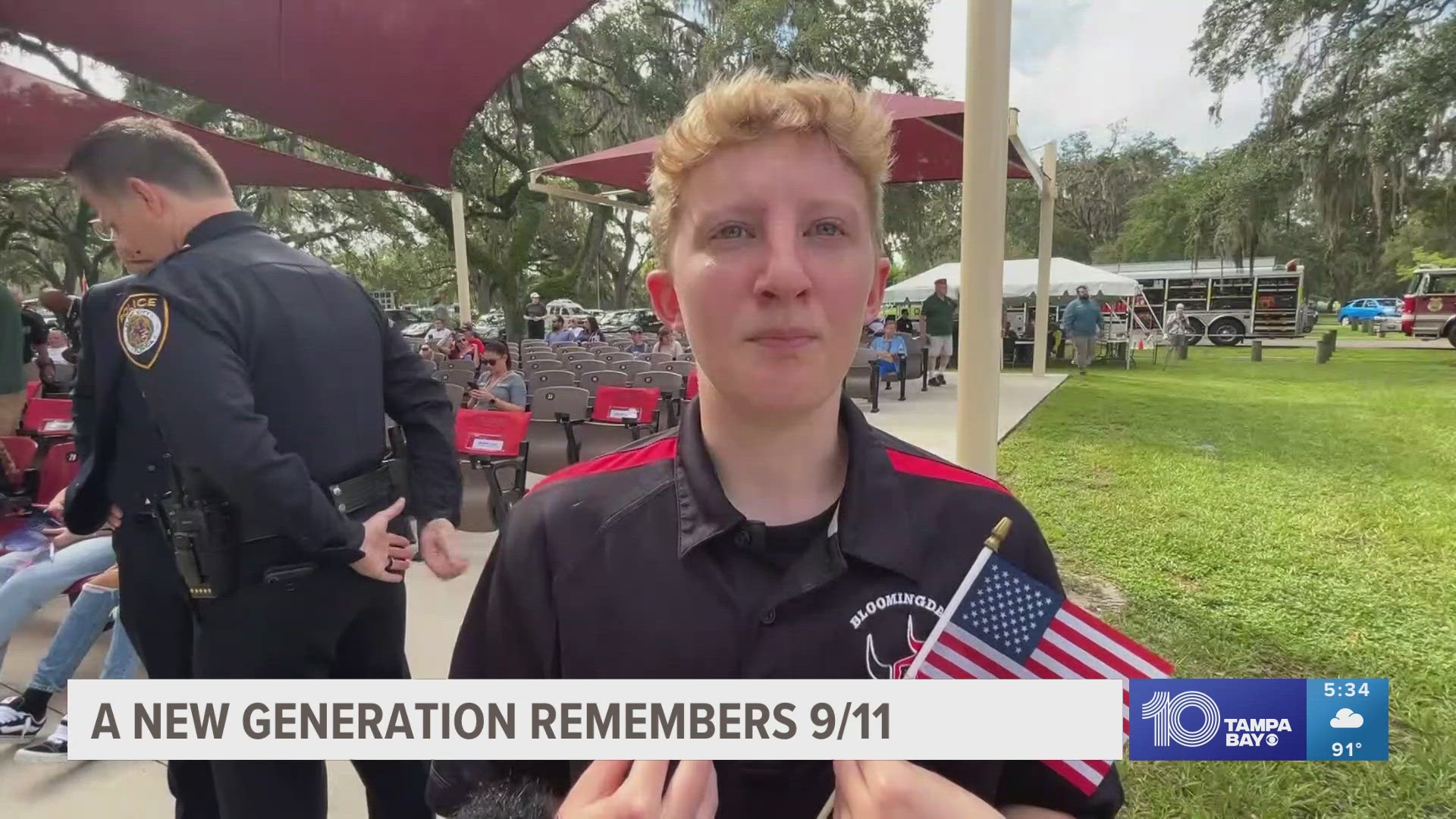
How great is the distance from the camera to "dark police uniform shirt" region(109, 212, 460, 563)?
1523 millimetres

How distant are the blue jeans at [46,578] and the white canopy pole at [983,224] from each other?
134 inches

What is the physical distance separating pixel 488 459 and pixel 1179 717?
13.3 ft

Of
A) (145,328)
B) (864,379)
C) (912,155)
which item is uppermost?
(912,155)

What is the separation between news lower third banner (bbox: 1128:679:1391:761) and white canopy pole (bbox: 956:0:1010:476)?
1167 millimetres

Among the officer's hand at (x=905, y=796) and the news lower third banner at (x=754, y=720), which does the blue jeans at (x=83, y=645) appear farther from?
the officer's hand at (x=905, y=796)

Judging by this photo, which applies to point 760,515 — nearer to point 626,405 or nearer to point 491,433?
point 491,433

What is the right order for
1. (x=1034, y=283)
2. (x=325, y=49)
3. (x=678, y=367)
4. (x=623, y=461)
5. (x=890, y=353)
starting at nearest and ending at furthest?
(x=623, y=461), (x=325, y=49), (x=678, y=367), (x=890, y=353), (x=1034, y=283)

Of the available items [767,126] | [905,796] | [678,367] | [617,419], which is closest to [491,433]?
[617,419]

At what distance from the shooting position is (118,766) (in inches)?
104

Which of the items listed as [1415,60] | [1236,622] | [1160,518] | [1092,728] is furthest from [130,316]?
[1415,60]

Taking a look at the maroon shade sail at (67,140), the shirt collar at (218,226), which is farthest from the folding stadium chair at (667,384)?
the shirt collar at (218,226)

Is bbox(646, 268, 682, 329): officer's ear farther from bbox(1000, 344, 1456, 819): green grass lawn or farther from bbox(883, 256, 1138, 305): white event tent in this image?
bbox(883, 256, 1138, 305): white event tent

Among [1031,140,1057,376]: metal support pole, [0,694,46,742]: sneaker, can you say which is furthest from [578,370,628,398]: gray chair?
[1031,140,1057,376]: metal support pole

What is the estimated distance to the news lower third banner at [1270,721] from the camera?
2248 mm
